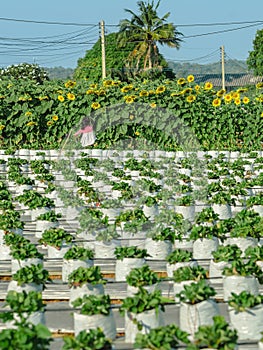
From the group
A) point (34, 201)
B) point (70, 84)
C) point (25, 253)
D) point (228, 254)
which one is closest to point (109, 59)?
point (70, 84)

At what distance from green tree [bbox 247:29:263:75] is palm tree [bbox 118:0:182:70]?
440 inches

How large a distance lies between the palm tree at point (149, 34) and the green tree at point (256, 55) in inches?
440

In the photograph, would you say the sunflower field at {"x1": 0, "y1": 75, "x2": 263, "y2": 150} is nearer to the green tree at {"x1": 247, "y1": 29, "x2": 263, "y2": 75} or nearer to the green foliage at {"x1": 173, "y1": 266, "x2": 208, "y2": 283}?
the green foliage at {"x1": 173, "y1": 266, "x2": 208, "y2": 283}

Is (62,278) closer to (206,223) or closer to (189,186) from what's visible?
(206,223)

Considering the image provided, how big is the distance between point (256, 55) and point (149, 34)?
12933 millimetres

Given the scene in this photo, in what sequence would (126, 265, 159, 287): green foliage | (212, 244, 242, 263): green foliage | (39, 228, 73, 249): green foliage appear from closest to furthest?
(126, 265, 159, 287): green foliage → (212, 244, 242, 263): green foliage → (39, 228, 73, 249): green foliage

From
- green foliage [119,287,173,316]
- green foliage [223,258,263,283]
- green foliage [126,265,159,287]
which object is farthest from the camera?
green foliage [223,258,263,283]

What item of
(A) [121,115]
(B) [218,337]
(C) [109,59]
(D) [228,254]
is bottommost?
(B) [218,337]

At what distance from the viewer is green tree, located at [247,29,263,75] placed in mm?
59153

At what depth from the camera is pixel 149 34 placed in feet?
167

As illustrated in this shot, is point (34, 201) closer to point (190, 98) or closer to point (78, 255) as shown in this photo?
point (78, 255)

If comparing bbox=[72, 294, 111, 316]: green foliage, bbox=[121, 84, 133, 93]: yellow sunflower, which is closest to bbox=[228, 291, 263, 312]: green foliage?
bbox=[72, 294, 111, 316]: green foliage

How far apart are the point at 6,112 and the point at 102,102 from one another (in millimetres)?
2011

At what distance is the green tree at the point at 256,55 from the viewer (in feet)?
194
